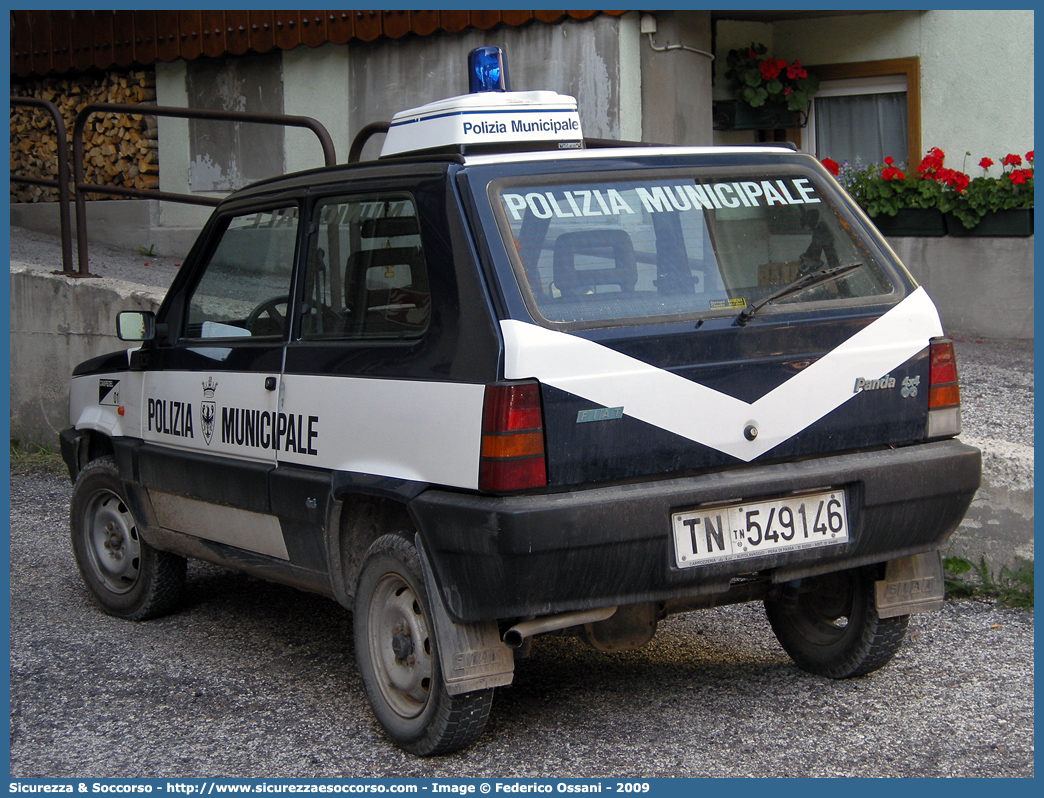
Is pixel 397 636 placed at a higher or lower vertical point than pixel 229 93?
lower

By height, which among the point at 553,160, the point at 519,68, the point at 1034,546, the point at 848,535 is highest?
the point at 519,68

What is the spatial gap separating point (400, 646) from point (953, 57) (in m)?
8.26

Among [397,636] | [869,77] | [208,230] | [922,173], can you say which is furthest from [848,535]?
[869,77]

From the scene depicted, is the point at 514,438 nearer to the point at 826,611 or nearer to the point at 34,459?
the point at 826,611

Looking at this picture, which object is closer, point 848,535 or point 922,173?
point 848,535

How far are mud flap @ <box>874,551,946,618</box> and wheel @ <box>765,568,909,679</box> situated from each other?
0.14 feet

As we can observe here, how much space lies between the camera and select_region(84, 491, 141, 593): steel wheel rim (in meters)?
5.27

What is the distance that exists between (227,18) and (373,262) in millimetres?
8451

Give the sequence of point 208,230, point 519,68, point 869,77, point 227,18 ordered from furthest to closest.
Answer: point 227,18
point 869,77
point 519,68
point 208,230

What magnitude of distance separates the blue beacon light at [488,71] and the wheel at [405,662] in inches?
70.1

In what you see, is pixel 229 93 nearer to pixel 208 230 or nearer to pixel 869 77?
pixel 869 77

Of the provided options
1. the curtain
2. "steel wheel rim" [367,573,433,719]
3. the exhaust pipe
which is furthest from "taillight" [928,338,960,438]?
the curtain

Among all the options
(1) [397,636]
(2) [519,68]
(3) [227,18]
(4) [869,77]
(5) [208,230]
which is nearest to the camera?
(1) [397,636]

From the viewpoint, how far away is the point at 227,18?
11305 mm
